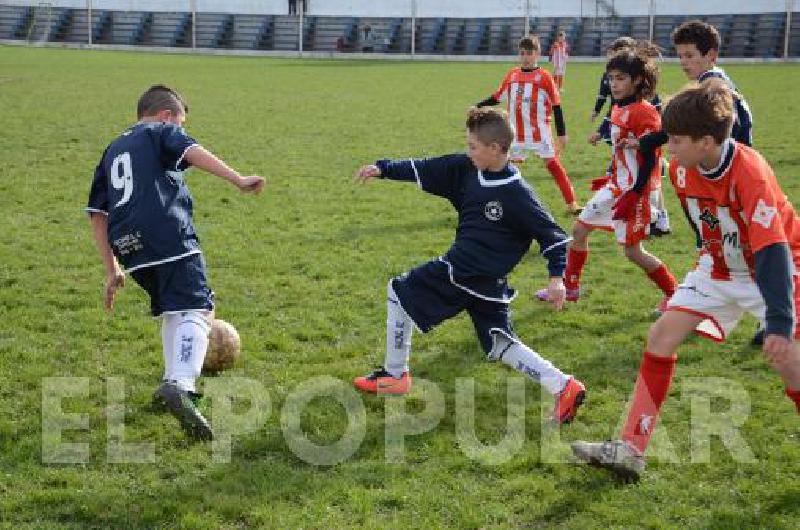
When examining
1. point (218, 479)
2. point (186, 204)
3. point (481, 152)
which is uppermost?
point (481, 152)

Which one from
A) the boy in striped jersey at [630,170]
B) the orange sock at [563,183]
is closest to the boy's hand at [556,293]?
the boy in striped jersey at [630,170]

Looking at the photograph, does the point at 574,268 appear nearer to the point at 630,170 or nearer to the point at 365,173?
the point at 630,170

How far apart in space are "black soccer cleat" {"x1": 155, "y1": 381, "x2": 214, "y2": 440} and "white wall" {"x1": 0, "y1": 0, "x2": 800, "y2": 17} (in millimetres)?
47392

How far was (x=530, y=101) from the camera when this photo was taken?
11609mm

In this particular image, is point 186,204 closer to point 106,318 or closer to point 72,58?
point 106,318

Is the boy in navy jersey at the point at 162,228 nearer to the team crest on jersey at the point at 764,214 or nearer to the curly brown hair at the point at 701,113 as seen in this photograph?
the curly brown hair at the point at 701,113

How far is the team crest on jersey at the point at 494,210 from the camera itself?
17.2 feet

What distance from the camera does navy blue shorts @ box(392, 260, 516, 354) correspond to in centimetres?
540

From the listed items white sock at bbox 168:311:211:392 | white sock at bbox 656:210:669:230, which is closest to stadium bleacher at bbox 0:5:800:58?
white sock at bbox 656:210:669:230

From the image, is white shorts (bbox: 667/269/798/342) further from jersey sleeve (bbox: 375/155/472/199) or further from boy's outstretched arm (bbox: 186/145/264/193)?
boy's outstretched arm (bbox: 186/145/264/193)

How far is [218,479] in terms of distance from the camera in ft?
14.7

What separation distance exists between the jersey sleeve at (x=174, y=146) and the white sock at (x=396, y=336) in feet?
4.50

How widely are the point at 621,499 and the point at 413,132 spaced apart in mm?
14268

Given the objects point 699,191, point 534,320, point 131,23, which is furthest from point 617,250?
point 131,23
